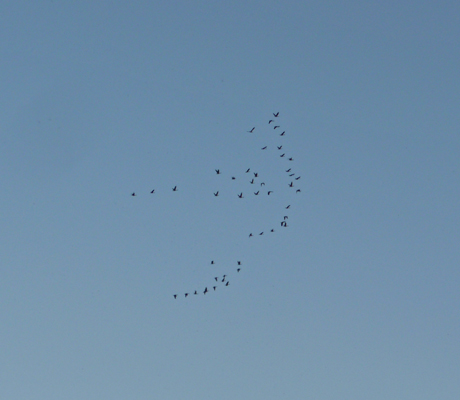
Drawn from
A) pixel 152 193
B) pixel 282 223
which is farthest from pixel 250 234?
pixel 152 193

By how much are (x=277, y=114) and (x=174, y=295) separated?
30834 mm

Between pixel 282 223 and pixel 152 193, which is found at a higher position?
pixel 152 193

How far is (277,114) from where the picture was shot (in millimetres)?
162875

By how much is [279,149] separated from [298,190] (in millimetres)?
7299

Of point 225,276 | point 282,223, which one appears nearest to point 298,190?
point 282,223

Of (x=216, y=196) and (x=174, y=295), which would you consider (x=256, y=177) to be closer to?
(x=216, y=196)

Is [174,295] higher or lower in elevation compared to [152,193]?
lower

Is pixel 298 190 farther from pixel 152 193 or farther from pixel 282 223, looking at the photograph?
A: pixel 152 193

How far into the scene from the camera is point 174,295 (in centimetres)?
16200

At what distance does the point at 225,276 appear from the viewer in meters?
170

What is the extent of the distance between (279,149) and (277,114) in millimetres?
6216

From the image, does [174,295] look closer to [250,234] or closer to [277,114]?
[250,234]

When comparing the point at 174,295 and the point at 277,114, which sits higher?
the point at 277,114

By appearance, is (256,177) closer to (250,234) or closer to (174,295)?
(250,234)
